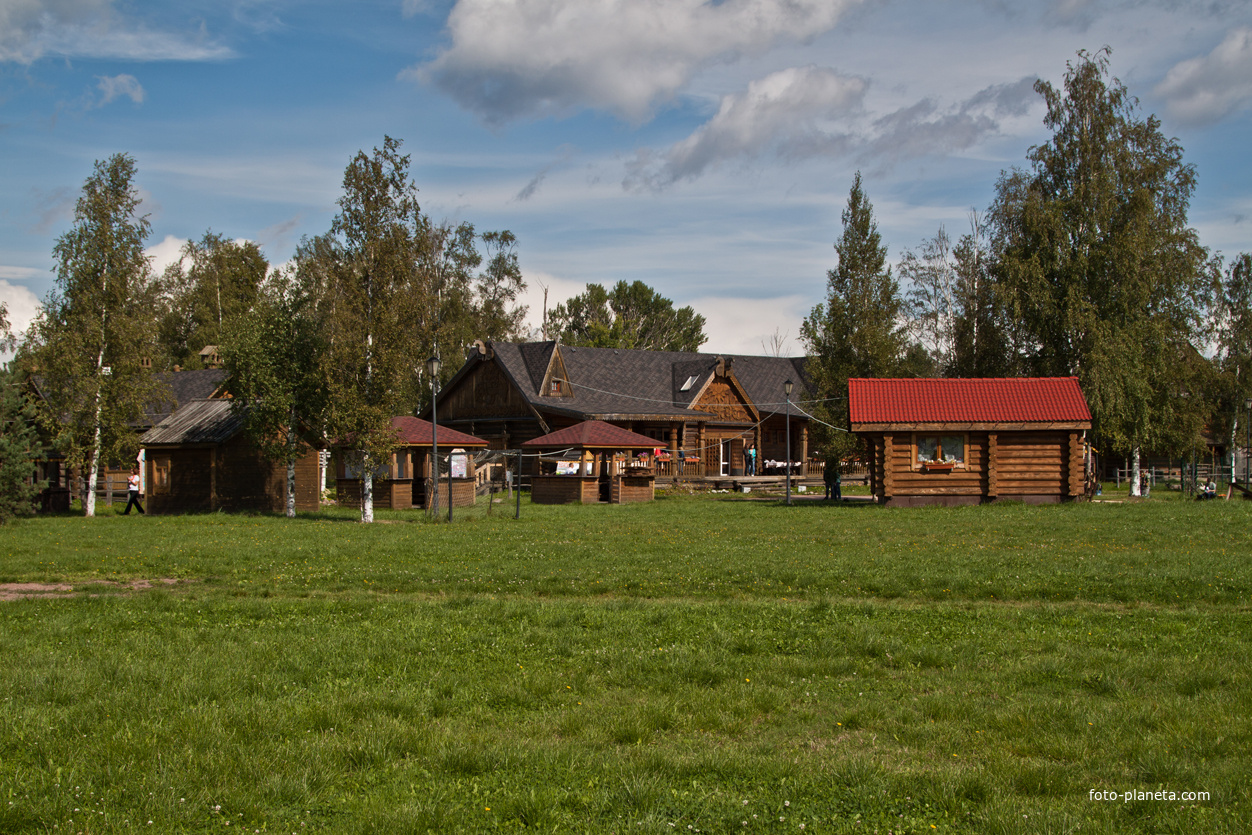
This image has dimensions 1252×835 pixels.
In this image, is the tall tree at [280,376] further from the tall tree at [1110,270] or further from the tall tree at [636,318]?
the tall tree at [636,318]

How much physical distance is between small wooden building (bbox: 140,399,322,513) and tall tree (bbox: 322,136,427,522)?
19.5ft

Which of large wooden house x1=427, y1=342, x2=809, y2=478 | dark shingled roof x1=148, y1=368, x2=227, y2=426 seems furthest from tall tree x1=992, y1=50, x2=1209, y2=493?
dark shingled roof x1=148, y1=368, x2=227, y2=426

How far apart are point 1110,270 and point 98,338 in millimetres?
37789

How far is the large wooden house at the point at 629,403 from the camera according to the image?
152 feet

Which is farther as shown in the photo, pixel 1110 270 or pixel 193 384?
pixel 193 384

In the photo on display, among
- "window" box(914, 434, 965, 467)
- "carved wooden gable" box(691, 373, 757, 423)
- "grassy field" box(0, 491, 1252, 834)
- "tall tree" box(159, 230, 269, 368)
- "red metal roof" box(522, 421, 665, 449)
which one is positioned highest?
"tall tree" box(159, 230, 269, 368)

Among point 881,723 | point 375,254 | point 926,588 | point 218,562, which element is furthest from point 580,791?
point 375,254

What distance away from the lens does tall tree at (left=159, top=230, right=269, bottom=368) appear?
56594 millimetres

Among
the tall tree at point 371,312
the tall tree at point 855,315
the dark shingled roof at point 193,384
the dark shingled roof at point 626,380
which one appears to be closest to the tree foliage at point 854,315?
the tall tree at point 855,315

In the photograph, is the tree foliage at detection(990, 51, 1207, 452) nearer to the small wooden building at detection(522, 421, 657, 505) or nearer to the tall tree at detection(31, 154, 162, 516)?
the small wooden building at detection(522, 421, 657, 505)

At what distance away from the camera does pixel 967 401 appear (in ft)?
102

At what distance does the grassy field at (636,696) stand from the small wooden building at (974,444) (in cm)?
1562

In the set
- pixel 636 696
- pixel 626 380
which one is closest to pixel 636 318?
pixel 626 380

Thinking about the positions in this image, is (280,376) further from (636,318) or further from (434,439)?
(636,318)
